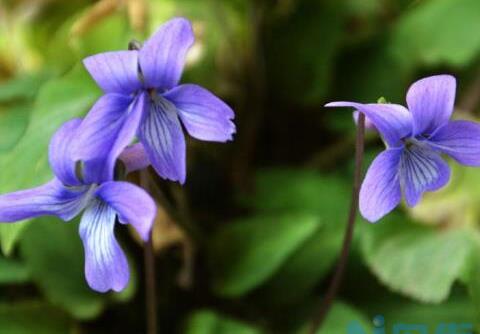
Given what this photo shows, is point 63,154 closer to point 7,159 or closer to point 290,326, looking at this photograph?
point 7,159

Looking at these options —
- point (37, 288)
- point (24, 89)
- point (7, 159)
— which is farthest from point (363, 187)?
point (37, 288)

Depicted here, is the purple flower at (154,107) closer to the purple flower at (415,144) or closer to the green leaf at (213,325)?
the purple flower at (415,144)

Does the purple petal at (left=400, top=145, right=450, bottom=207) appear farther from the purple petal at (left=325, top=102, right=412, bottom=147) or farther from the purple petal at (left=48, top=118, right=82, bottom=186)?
the purple petal at (left=48, top=118, right=82, bottom=186)

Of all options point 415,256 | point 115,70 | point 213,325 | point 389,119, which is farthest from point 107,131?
point 415,256

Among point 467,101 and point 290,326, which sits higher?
point 467,101

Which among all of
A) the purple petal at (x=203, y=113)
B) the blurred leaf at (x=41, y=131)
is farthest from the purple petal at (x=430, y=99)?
the blurred leaf at (x=41, y=131)

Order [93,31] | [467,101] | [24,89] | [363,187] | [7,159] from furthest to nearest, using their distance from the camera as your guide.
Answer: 1. [467,101]
2. [93,31]
3. [24,89]
4. [7,159]
5. [363,187]
